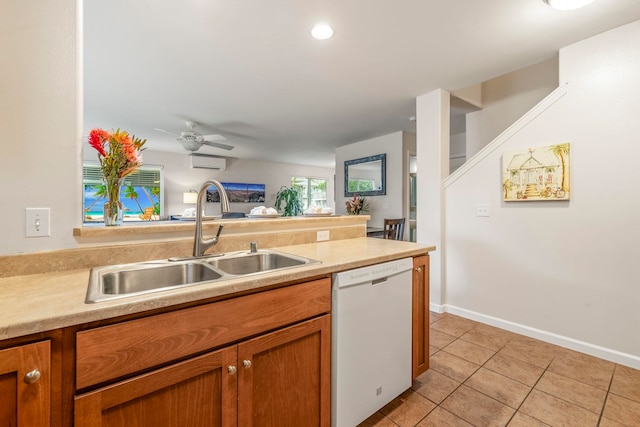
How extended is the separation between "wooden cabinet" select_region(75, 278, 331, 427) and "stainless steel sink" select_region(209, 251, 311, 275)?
358 millimetres

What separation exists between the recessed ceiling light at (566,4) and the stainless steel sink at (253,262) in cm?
213

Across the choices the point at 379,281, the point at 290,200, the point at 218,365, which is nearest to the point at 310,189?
the point at 290,200

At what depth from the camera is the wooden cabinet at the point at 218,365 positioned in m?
0.78

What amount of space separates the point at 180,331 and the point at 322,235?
129 cm

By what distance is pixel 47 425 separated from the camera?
0.71 m

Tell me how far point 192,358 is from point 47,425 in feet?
1.14

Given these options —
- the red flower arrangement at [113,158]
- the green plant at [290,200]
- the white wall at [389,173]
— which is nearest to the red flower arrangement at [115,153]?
the red flower arrangement at [113,158]

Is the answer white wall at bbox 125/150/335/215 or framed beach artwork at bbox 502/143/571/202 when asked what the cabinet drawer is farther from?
white wall at bbox 125/150/335/215

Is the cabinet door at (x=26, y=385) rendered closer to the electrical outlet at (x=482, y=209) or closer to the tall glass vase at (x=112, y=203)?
the tall glass vase at (x=112, y=203)

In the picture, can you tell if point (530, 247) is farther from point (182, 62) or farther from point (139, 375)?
point (182, 62)

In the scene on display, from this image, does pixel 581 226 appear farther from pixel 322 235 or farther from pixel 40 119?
pixel 40 119

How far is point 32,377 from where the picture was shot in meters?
0.68

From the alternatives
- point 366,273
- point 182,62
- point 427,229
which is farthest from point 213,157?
point 366,273

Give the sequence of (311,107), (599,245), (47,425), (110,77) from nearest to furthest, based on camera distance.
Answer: (47,425) < (599,245) < (110,77) < (311,107)
